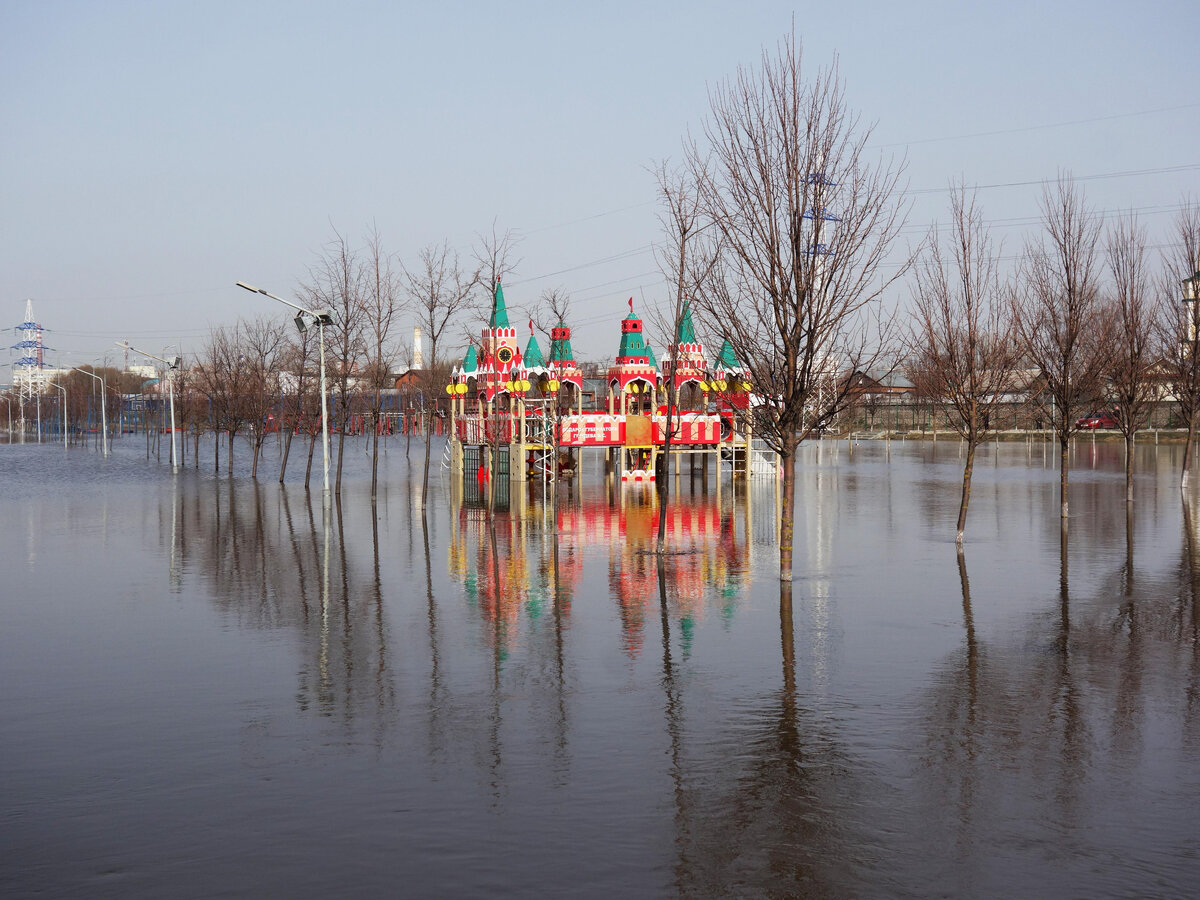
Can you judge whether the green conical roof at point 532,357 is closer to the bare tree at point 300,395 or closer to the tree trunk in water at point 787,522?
the bare tree at point 300,395

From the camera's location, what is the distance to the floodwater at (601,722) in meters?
6.90

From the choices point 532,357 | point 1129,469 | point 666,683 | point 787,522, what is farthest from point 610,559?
point 532,357

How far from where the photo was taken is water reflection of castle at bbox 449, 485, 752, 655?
1533cm

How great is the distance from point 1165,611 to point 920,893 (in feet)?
33.9

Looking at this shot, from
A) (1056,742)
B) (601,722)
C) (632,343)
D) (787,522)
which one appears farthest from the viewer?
(632,343)

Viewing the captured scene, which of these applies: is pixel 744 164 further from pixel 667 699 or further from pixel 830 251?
pixel 667 699

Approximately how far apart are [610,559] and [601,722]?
10.4 metres

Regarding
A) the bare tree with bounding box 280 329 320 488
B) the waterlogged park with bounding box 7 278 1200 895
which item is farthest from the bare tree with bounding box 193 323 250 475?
the waterlogged park with bounding box 7 278 1200 895

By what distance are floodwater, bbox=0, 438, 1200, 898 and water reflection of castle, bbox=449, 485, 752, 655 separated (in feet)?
0.42

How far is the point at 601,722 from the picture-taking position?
9.82 metres

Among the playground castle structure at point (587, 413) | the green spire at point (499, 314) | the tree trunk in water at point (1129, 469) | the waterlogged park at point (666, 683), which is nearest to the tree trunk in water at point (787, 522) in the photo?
the waterlogged park at point (666, 683)

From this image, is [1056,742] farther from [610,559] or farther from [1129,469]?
[1129,469]

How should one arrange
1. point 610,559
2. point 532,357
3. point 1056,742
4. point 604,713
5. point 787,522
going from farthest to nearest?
point 532,357 → point 610,559 → point 787,522 → point 604,713 → point 1056,742

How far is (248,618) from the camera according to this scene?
1478cm
